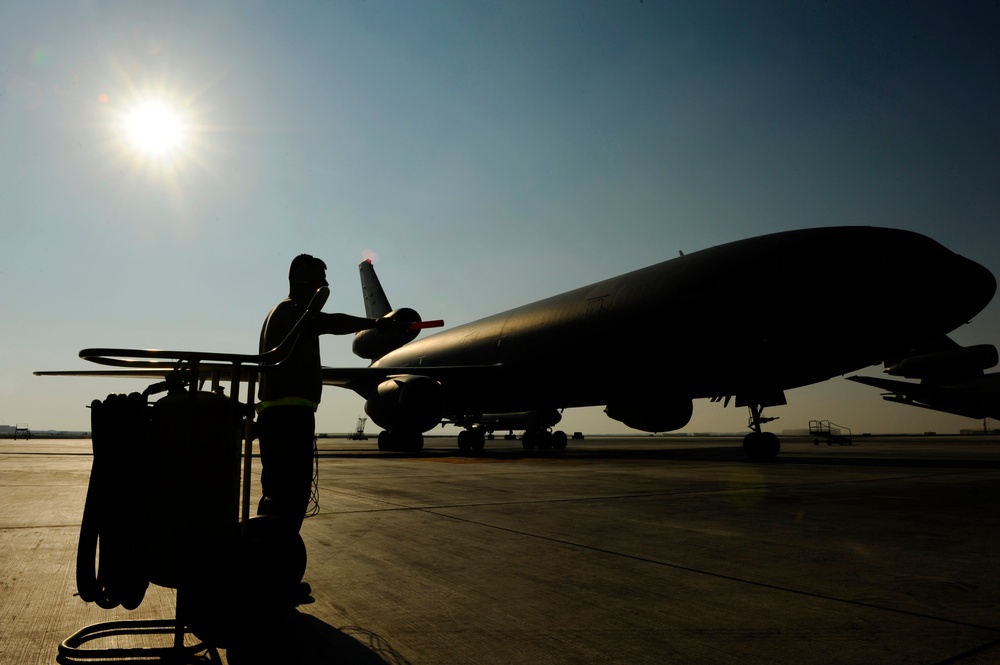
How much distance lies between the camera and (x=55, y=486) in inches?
333

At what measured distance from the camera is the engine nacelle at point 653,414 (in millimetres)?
17828

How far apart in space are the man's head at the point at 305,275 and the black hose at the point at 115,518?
1.52 m

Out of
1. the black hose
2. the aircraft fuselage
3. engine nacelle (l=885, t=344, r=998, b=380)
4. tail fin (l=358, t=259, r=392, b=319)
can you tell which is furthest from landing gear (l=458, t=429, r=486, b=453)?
engine nacelle (l=885, t=344, r=998, b=380)

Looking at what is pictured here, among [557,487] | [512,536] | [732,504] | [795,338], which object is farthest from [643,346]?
[512,536]

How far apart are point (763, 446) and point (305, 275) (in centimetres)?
1273

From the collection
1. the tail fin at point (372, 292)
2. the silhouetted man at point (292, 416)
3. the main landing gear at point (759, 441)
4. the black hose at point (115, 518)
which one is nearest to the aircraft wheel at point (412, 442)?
the main landing gear at point (759, 441)

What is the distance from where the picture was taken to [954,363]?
3192 centimetres

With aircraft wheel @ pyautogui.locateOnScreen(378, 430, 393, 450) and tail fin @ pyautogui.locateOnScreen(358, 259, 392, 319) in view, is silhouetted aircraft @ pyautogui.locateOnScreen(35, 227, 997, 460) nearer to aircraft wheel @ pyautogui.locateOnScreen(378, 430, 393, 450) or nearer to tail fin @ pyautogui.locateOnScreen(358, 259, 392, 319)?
aircraft wheel @ pyautogui.locateOnScreen(378, 430, 393, 450)

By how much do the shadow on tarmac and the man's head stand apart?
1.87 m

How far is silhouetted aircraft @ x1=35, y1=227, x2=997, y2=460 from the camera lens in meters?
11.4

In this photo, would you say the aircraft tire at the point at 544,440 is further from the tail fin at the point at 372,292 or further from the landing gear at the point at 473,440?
the tail fin at the point at 372,292

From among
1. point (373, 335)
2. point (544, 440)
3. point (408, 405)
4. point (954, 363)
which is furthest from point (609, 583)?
point (954, 363)

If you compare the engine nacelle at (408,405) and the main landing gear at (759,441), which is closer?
the main landing gear at (759,441)

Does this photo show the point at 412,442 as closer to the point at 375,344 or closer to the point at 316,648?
the point at 375,344
